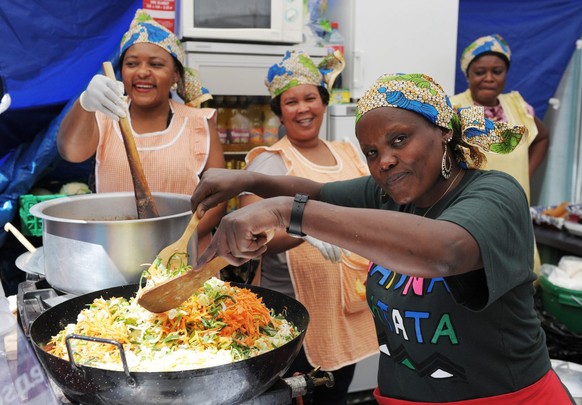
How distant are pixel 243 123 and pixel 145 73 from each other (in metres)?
1.23

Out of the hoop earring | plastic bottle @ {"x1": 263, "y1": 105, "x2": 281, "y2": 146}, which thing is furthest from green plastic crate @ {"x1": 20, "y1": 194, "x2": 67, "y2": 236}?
the hoop earring

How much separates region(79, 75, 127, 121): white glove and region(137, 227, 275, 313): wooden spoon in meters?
0.75

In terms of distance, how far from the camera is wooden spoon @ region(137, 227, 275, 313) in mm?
1340

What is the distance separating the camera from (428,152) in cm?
136

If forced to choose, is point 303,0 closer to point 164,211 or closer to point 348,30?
point 348,30

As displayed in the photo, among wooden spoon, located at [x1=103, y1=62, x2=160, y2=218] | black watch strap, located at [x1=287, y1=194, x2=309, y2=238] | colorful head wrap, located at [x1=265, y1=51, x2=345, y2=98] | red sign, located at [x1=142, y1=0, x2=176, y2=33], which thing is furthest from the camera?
red sign, located at [x1=142, y1=0, x2=176, y2=33]

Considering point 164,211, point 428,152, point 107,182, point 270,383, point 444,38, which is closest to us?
point 270,383

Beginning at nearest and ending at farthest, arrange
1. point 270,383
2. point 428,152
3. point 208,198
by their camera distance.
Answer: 1. point 270,383
2. point 428,152
3. point 208,198

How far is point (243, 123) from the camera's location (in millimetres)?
3605

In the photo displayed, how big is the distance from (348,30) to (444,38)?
68cm

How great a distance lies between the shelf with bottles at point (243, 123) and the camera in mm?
3562

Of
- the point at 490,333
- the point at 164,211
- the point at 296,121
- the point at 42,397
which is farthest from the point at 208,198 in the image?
the point at 296,121

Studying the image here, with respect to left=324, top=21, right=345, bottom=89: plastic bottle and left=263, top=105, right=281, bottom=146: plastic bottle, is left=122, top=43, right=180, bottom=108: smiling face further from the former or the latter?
left=324, top=21, right=345, bottom=89: plastic bottle

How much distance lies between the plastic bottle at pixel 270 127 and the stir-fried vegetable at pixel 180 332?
215cm
